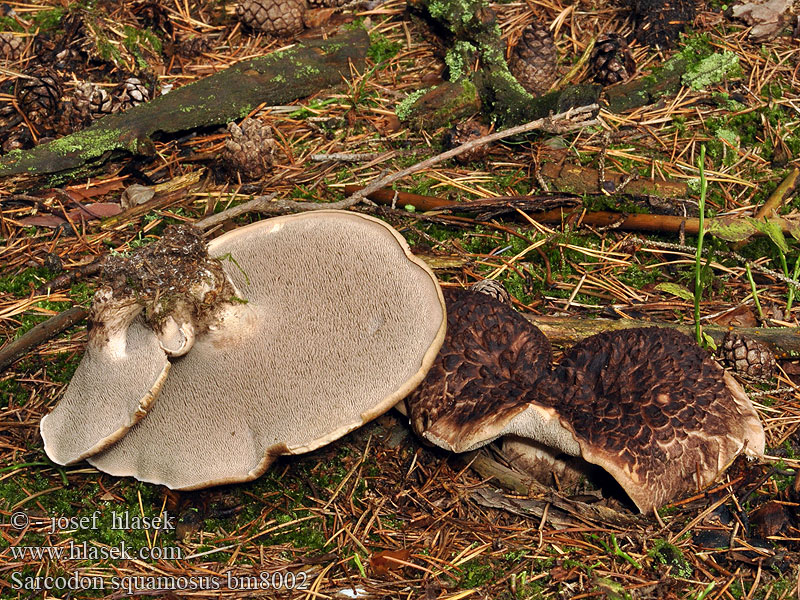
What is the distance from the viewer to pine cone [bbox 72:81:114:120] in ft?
13.4

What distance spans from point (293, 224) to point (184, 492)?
1.09 m

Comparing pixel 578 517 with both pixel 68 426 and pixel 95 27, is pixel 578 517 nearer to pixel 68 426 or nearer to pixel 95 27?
pixel 68 426

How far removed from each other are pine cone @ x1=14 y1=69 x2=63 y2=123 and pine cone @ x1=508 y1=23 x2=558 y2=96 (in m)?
2.80

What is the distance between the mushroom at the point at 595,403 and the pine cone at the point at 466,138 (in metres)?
1.42

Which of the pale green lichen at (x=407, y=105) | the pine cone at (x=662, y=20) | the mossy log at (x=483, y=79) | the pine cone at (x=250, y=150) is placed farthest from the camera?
the pine cone at (x=662, y=20)

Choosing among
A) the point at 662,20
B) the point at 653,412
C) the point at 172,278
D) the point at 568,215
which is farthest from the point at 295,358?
the point at 662,20

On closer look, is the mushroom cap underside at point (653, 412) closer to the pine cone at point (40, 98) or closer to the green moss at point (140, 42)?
the pine cone at point (40, 98)

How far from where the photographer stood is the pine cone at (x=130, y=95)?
4.23m

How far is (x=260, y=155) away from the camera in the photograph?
3785mm

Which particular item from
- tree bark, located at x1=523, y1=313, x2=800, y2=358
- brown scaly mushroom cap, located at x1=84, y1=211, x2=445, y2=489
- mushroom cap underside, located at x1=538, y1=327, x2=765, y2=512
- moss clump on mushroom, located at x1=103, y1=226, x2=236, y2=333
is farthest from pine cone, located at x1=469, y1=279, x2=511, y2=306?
moss clump on mushroom, located at x1=103, y1=226, x2=236, y2=333

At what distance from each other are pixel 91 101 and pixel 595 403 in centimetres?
343

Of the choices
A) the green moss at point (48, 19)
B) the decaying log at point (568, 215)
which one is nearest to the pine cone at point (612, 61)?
the decaying log at point (568, 215)

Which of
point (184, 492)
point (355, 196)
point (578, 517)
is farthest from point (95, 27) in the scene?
point (578, 517)

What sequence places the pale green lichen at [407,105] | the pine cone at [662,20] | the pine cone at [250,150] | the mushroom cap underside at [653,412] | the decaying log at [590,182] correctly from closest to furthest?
the mushroom cap underside at [653,412] → the decaying log at [590,182] → the pine cone at [250,150] → the pale green lichen at [407,105] → the pine cone at [662,20]
